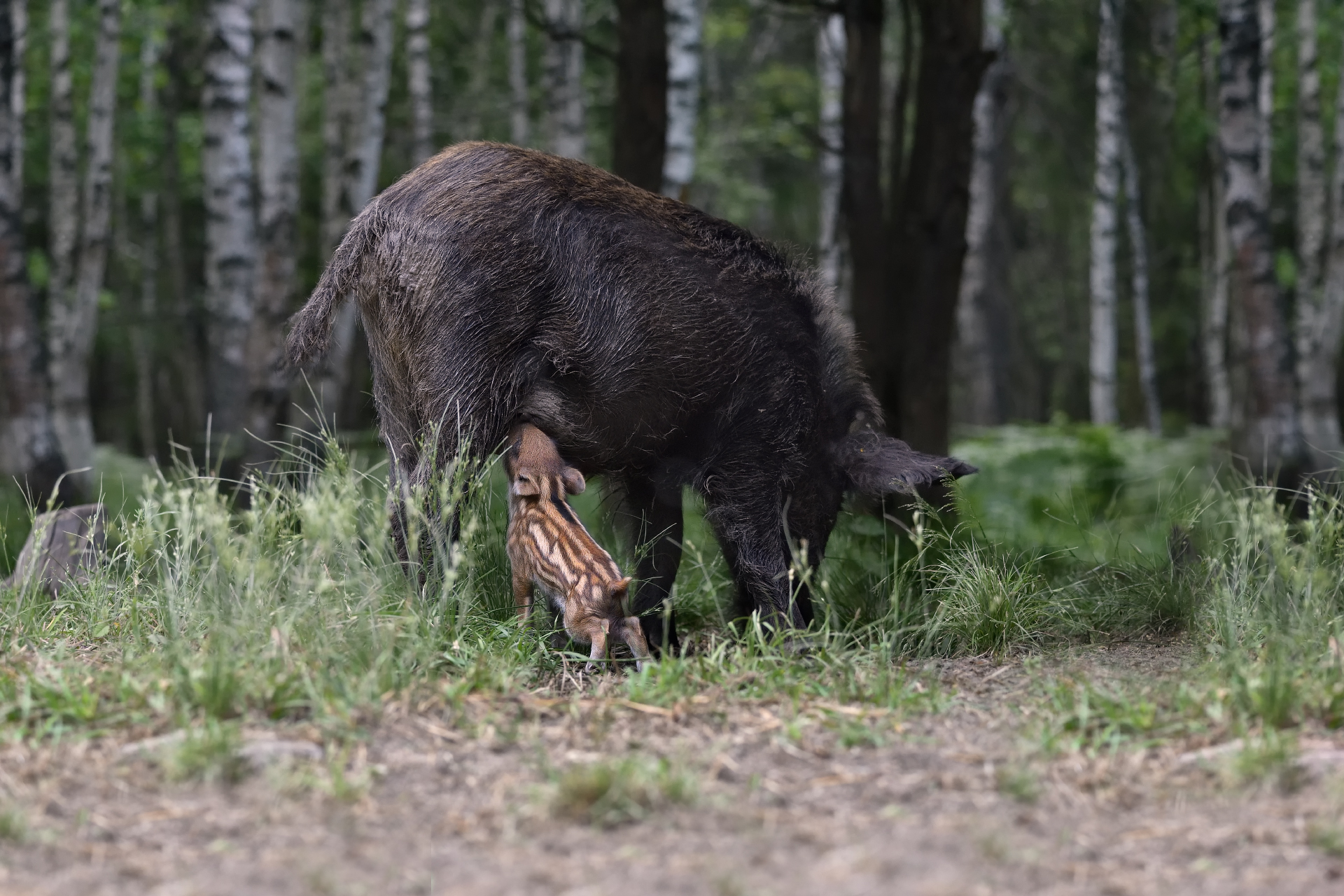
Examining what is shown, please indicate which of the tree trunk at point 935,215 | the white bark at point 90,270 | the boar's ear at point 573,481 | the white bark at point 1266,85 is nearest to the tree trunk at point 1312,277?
the white bark at point 1266,85

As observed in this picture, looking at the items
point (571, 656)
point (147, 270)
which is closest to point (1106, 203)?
point (571, 656)

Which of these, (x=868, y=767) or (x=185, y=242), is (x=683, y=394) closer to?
(x=868, y=767)

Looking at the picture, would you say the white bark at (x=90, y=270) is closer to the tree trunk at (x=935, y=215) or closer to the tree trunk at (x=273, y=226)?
the tree trunk at (x=273, y=226)

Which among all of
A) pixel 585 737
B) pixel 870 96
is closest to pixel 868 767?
pixel 585 737

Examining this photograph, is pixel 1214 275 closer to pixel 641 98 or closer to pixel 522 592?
pixel 641 98

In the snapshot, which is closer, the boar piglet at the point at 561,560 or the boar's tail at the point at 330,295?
the boar piglet at the point at 561,560

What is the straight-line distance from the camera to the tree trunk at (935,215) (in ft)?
25.8

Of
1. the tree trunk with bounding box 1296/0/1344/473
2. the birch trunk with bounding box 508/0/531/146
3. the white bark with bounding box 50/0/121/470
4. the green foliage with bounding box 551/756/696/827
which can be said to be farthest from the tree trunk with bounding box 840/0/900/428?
the birch trunk with bounding box 508/0/531/146

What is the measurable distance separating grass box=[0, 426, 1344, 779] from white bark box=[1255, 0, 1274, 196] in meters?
4.59

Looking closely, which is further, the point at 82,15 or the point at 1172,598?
the point at 82,15

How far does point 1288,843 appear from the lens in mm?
3031

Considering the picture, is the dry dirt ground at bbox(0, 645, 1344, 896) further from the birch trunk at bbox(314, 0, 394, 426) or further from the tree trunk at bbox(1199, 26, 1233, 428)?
the tree trunk at bbox(1199, 26, 1233, 428)

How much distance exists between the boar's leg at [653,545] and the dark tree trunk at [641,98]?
3146mm

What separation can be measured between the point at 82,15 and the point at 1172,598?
19.0 meters
